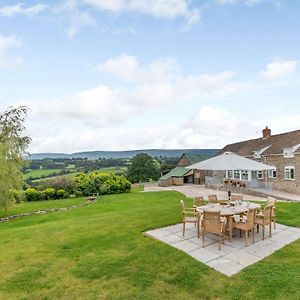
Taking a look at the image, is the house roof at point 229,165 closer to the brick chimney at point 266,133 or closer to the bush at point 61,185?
the bush at point 61,185

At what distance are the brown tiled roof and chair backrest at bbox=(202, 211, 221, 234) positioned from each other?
858 inches

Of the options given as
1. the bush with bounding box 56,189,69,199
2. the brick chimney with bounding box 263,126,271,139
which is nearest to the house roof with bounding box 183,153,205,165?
the brick chimney with bounding box 263,126,271,139

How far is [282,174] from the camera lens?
25969 mm

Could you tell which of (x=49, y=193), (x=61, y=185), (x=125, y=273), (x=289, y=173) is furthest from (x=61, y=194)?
(x=289, y=173)

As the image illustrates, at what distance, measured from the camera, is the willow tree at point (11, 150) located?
17038 mm

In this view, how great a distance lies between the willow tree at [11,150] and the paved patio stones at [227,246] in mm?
12791

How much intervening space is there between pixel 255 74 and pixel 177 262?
1832 cm

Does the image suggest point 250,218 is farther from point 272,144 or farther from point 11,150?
point 272,144

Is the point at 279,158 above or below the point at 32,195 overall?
above

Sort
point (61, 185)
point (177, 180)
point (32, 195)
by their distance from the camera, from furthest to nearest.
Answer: point (177, 180)
point (61, 185)
point (32, 195)

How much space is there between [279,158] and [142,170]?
130ft

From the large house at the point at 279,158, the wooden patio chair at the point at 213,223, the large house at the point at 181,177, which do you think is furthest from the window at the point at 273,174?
the wooden patio chair at the point at 213,223

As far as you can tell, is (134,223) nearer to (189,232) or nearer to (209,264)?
(189,232)

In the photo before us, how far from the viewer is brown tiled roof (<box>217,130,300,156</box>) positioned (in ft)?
85.5
